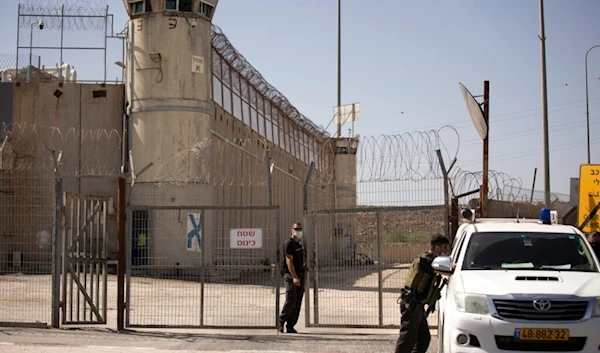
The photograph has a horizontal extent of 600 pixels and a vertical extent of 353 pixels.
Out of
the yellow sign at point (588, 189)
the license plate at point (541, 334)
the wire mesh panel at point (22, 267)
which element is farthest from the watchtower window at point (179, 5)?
the license plate at point (541, 334)

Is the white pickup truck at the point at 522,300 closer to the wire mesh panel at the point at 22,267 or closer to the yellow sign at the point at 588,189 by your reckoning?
the yellow sign at the point at 588,189

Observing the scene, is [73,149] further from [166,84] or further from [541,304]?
[541,304]

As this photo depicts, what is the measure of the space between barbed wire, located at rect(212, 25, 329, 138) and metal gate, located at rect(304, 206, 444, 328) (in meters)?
12.4

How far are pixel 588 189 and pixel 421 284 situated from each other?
7710 millimetres

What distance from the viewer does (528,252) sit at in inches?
330

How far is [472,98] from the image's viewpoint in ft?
39.1

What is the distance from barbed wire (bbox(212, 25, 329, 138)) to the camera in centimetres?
2525

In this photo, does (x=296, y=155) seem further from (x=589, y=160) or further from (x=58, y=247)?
(x=58, y=247)

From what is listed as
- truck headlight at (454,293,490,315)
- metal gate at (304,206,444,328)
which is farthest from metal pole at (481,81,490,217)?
truck headlight at (454,293,490,315)

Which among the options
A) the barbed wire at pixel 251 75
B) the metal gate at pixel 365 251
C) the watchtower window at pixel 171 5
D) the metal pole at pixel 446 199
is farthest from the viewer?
the barbed wire at pixel 251 75

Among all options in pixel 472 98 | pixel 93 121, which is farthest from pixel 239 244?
pixel 93 121

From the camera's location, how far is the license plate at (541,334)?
23.4 feet

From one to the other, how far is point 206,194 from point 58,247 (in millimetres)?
10666

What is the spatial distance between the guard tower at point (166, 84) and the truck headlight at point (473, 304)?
1563cm
